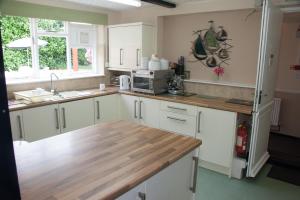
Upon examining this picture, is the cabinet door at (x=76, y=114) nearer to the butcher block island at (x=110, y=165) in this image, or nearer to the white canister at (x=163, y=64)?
the white canister at (x=163, y=64)

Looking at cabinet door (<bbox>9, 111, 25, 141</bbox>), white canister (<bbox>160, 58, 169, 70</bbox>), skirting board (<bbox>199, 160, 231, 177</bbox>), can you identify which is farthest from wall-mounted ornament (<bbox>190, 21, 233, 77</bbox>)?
cabinet door (<bbox>9, 111, 25, 141</bbox>)

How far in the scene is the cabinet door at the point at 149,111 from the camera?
3674 mm

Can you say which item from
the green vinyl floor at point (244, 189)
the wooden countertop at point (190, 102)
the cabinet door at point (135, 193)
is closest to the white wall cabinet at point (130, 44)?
the wooden countertop at point (190, 102)

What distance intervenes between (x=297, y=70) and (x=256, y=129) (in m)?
2.18

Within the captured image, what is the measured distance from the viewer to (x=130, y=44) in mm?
4129

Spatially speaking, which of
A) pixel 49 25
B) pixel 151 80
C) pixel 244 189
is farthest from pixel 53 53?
pixel 244 189

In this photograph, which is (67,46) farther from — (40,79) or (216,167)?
(216,167)

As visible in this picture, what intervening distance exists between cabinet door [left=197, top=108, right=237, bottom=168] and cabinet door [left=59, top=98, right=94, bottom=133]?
1.67 meters

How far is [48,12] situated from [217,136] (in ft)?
9.80

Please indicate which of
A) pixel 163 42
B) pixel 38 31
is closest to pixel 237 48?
pixel 163 42

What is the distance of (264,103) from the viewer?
9.82 feet

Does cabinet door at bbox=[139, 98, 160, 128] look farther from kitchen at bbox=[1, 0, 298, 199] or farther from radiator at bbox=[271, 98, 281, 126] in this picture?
radiator at bbox=[271, 98, 281, 126]

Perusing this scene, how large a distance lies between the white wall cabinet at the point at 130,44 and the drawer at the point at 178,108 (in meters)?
0.95

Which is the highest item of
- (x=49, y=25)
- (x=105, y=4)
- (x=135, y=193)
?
(x=105, y=4)
